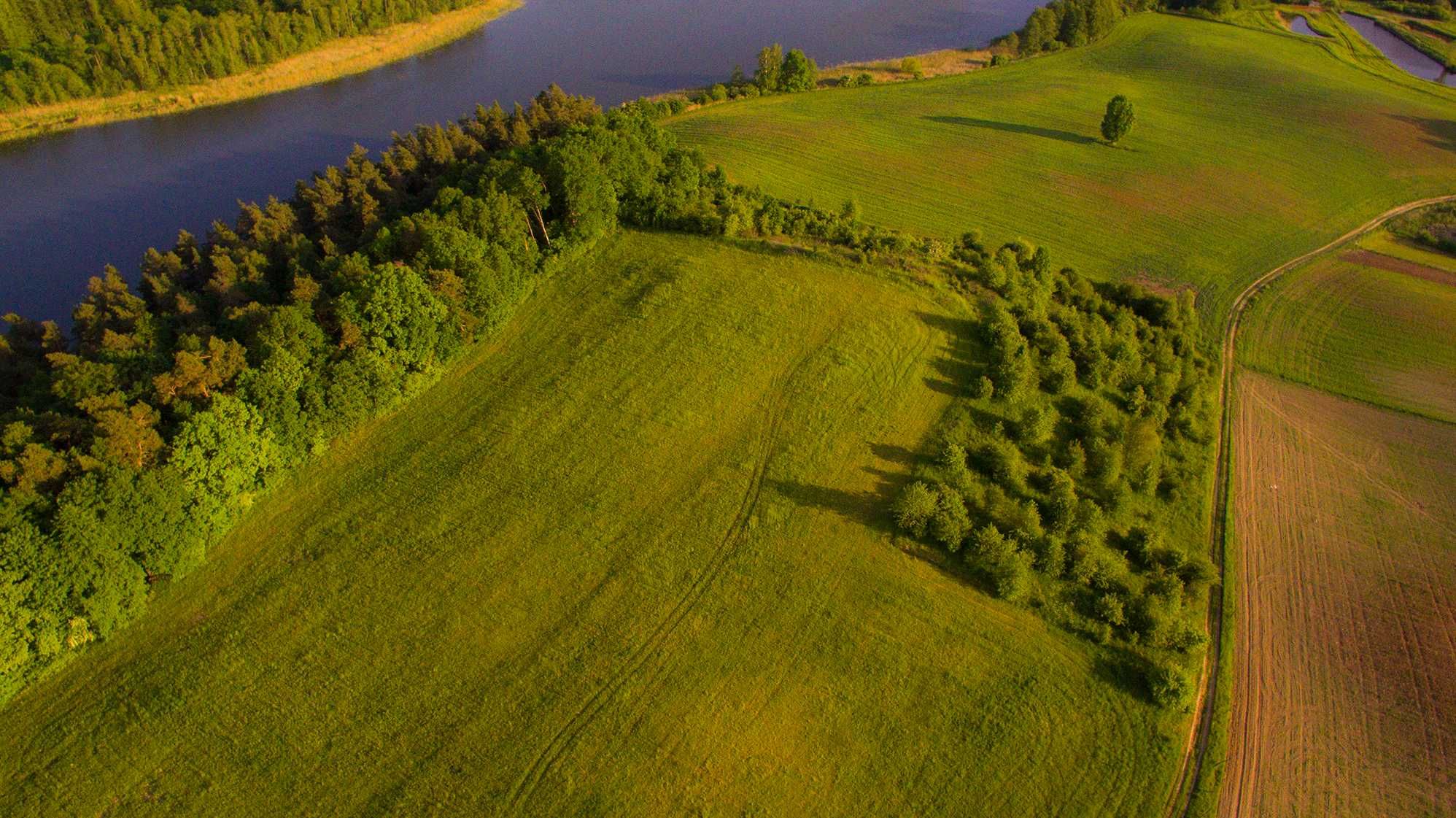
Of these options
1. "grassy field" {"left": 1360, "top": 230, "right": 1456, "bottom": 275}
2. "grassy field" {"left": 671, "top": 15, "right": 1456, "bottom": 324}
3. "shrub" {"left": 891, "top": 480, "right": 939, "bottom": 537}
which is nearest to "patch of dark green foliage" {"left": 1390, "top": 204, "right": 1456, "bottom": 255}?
"grassy field" {"left": 1360, "top": 230, "right": 1456, "bottom": 275}

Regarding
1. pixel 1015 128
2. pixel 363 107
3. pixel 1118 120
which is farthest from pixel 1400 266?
pixel 363 107

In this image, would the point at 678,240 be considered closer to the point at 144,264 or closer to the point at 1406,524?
the point at 144,264

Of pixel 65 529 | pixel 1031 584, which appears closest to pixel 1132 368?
pixel 1031 584

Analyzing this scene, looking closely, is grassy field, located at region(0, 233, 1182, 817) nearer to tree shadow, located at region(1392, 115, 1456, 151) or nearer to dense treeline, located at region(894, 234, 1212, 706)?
dense treeline, located at region(894, 234, 1212, 706)

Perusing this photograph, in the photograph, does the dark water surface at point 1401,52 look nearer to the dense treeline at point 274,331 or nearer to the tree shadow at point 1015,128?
the tree shadow at point 1015,128

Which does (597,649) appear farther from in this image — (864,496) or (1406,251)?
(1406,251)

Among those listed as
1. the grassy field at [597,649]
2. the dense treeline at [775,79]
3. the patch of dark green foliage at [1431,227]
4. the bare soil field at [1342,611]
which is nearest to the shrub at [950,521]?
the grassy field at [597,649]
